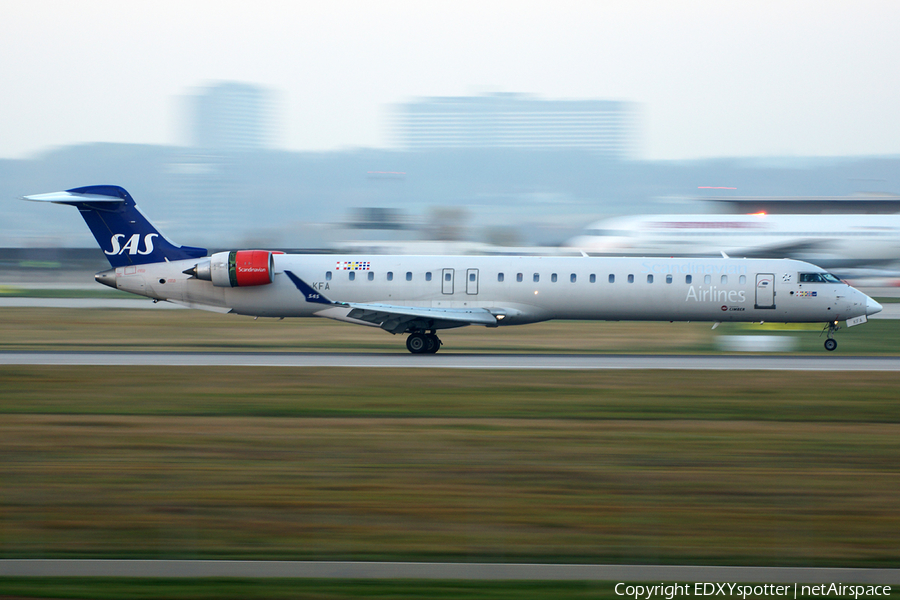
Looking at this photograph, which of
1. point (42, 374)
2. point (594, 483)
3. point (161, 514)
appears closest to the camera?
point (161, 514)

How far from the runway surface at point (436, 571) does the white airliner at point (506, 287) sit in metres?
17.5

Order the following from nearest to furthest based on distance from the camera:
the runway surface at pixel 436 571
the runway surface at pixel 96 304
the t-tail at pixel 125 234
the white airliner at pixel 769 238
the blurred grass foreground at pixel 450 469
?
1. the runway surface at pixel 436 571
2. the blurred grass foreground at pixel 450 469
3. the t-tail at pixel 125 234
4. the runway surface at pixel 96 304
5. the white airliner at pixel 769 238

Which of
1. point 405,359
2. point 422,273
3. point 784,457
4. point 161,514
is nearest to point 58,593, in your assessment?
point 161,514

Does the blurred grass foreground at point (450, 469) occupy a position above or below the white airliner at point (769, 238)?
below

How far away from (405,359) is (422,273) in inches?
117

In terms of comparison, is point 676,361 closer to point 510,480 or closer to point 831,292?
point 831,292

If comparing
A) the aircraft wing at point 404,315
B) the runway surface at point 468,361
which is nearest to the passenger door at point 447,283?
the aircraft wing at point 404,315

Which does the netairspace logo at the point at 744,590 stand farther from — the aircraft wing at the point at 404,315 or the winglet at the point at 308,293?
the winglet at the point at 308,293

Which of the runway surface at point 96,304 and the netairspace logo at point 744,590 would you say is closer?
the netairspace logo at point 744,590

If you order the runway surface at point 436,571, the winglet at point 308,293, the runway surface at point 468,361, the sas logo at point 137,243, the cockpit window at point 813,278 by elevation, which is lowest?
the runway surface at point 468,361

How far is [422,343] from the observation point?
25.9 meters

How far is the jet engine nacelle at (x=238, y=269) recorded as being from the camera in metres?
25.9

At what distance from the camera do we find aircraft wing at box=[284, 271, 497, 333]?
82.0ft

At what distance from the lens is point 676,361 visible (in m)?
24.8
